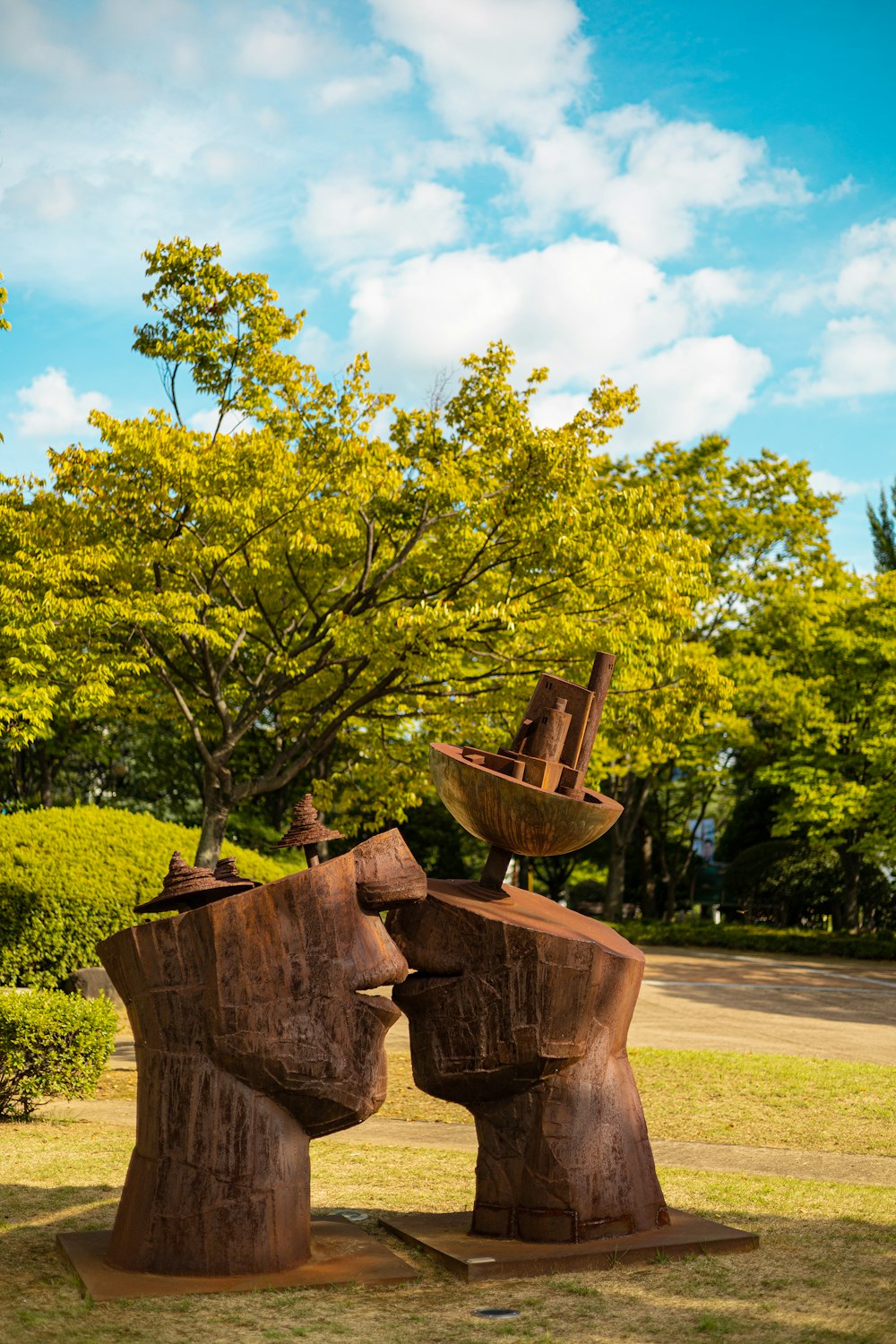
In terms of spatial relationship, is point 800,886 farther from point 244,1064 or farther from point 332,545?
point 244,1064

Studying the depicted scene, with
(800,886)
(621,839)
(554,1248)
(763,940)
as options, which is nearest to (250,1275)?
(554,1248)

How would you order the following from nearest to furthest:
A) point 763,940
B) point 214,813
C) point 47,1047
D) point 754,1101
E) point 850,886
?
point 47,1047 < point 754,1101 < point 214,813 < point 763,940 < point 850,886

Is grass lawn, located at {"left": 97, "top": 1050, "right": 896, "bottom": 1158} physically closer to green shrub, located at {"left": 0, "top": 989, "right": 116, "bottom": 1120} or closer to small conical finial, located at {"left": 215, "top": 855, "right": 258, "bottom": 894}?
green shrub, located at {"left": 0, "top": 989, "right": 116, "bottom": 1120}

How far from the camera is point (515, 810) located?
5.92 metres

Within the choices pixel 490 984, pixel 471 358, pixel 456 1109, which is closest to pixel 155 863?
pixel 456 1109

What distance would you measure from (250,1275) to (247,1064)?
2.96 feet

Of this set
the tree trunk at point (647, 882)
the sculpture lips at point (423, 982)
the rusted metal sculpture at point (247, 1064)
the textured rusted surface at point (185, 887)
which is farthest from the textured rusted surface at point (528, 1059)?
the tree trunk at point (647, 882)

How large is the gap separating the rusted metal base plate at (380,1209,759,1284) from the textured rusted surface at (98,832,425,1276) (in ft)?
2.34

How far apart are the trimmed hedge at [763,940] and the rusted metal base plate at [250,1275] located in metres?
20.0

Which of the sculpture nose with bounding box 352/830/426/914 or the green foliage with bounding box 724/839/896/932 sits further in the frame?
the green foliage with bounding box 724/839/896/932

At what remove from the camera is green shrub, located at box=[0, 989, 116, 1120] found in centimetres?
878

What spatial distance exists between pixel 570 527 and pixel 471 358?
2485 millimetres

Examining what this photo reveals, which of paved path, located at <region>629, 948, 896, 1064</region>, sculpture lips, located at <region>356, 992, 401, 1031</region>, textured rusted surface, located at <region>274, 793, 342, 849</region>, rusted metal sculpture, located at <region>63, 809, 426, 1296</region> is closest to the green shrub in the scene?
rusted metal sculpture, located at <region>63, 809, 426, 1296</region>

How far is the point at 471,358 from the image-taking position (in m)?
14.4
